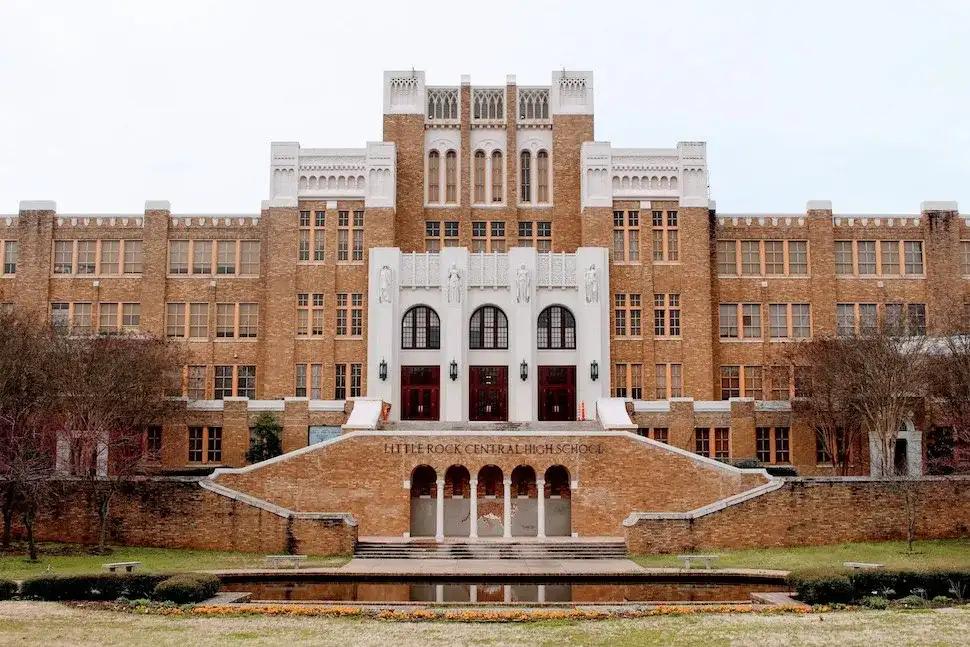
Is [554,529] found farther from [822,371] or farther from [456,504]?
[822,371]

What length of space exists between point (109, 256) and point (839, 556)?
40.1 m

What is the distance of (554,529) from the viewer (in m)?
43.1

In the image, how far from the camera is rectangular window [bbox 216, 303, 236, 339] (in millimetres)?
57406

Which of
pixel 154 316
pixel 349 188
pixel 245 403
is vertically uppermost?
pixel 349 188

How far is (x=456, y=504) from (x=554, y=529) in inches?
157

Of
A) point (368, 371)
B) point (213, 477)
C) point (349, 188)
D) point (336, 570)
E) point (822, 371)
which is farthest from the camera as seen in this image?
point (349, 188)

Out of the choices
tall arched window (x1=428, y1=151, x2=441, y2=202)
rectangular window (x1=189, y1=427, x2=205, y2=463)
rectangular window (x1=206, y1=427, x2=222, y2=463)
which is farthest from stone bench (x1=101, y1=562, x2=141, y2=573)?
tall arched window (x1=428, y1=151, x2=441, y2=202)

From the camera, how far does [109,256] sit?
58.3m

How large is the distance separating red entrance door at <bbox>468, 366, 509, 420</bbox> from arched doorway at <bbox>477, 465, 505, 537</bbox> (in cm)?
906

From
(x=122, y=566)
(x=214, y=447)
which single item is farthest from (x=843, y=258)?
(x=122, y=566)

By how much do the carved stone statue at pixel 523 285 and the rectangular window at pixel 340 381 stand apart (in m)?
10.00

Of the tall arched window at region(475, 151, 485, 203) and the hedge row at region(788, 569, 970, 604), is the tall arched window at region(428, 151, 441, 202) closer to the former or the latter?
the tall arched window at region(475, 151, 485, 203)

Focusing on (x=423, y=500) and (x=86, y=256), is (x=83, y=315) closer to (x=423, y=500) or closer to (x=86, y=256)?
(x=86, y=256)

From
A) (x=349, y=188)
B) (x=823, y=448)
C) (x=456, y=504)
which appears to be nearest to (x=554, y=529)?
(x=456, y=504)
